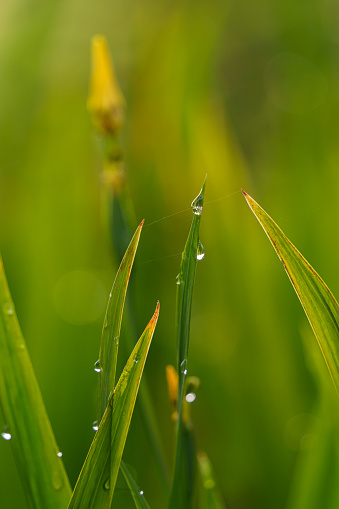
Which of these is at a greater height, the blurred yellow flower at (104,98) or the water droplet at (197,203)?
the blurred yellow flower at (104,98)

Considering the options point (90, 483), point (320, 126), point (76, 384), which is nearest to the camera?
point (90, 483)

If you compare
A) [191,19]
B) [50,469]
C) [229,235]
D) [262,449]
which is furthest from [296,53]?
[50,469]

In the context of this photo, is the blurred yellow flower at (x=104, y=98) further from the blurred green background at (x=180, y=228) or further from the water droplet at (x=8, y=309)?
the water droplet at (x=8, y=309)

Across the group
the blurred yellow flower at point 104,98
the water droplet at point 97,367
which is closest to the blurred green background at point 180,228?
the blurred yellow flower at point 104,98

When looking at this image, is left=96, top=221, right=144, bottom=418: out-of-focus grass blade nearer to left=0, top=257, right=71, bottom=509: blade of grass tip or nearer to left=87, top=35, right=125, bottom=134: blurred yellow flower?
left=0, top=257, right=71, bottom=509: blade of grass tip

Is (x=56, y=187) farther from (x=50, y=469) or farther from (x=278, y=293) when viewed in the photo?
(x=50, y=469)

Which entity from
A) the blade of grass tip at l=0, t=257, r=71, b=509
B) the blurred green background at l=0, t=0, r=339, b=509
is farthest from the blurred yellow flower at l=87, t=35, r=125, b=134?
the blade of grass tip at l=0, t=257, r=71, b=509

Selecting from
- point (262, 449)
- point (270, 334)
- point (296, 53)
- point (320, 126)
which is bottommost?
point (262, 449)

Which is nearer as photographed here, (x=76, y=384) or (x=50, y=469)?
(x=50, y=469)

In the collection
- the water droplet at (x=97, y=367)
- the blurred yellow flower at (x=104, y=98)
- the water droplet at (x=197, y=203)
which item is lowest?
the water droplet at (x=97, y=367)
